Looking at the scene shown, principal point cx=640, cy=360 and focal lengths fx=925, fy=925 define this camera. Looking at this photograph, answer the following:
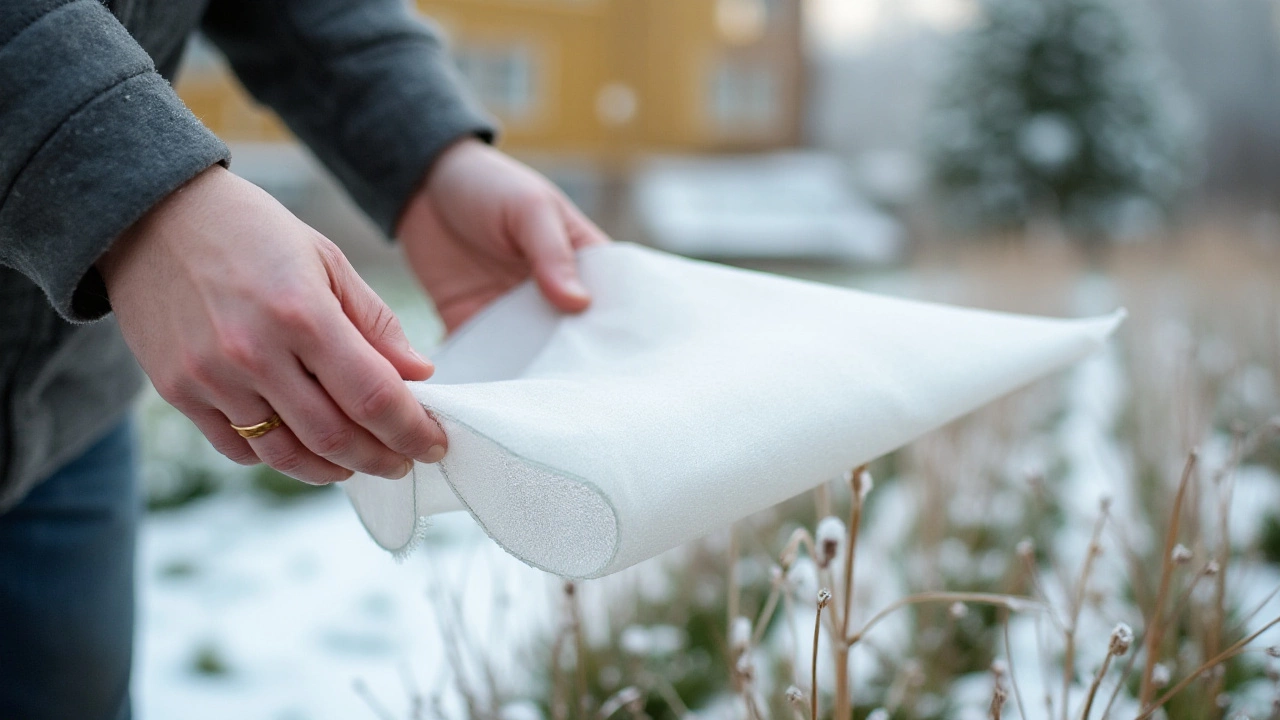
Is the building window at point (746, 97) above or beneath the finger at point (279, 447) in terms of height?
above

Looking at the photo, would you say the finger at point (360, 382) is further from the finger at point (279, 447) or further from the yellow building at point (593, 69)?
the yellow building at point (593, 69)

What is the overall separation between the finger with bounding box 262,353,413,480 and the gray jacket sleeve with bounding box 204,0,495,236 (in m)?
0.54

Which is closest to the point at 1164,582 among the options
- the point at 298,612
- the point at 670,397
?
→ the point at 670,397

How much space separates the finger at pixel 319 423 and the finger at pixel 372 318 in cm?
6

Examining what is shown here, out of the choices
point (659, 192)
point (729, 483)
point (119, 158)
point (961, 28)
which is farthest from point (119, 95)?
point (659, 192)

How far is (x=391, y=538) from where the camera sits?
26.8 inches

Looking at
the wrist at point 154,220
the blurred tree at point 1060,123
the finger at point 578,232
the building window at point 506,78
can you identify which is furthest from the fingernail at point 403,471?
the building window at point 506,78

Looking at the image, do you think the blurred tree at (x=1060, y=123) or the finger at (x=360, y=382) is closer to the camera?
the finger at (x=360, y=382)

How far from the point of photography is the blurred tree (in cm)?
870

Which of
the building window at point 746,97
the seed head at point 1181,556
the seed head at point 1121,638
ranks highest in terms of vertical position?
the building window at point 746,97

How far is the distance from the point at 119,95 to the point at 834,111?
→ 793 inches

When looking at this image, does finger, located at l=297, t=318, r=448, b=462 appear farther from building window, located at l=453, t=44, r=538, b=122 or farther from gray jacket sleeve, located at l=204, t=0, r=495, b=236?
building window, located at l=453, t=44, r=538, b=122

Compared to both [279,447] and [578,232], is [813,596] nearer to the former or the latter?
[578,232]

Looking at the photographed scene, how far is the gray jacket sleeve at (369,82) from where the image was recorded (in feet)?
3.36
